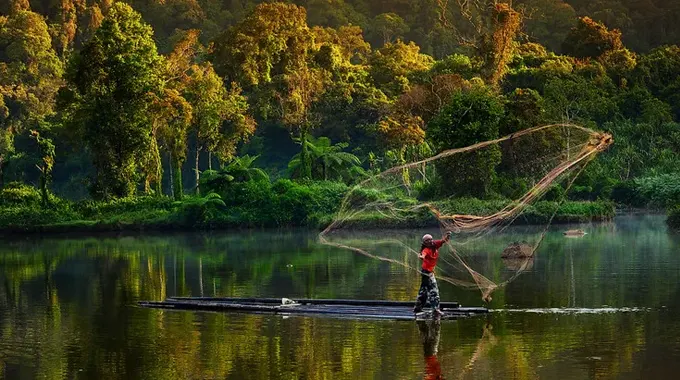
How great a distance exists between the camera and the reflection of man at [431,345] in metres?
15.9

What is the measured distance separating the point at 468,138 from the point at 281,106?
1803 centimetres

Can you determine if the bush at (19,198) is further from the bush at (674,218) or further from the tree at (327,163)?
the bush at (674,218)

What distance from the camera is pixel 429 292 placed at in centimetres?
2030

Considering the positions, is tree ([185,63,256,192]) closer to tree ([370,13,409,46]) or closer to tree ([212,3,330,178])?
tree ([212,3,330,178])

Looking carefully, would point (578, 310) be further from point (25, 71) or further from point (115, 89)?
point (25, 71)

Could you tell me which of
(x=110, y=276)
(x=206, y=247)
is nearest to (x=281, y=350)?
(x=110, y=276)

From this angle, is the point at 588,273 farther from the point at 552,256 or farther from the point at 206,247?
the point at 206,247

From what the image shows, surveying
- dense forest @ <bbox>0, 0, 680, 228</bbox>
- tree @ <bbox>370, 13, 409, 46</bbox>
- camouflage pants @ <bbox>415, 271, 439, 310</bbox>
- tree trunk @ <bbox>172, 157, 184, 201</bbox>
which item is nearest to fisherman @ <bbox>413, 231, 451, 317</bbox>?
camouflage pants @ <bbox>415, 271, 439, 310</bbox>

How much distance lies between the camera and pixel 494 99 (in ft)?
170

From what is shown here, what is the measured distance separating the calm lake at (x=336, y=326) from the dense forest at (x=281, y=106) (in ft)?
54.1

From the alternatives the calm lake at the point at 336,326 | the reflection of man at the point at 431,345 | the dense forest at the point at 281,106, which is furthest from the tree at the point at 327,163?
the reflection of man at the point at 431,345

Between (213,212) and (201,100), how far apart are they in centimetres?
643

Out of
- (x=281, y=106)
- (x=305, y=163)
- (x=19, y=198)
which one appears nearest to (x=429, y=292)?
(x=305, y=163)

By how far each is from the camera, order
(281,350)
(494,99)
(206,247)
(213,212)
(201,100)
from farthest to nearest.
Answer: (201,100)
(213,212)
(494,99)
(206,247)
(281,350)
